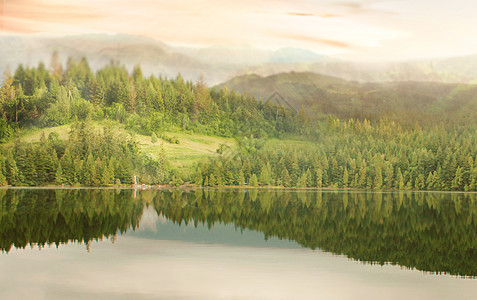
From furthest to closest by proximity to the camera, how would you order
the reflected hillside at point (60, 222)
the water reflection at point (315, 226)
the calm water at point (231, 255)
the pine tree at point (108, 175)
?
the pine tree at point (108, 175) < the reflected hillside at point (60, 222) < the water reflection at point (315, 226) < the calm water at point (231, 255)

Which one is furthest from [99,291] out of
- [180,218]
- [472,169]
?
[472,169]

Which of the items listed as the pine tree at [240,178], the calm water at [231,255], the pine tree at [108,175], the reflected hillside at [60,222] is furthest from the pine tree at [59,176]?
the calm water at [231,255]

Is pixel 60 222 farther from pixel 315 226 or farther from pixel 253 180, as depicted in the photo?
pixel 253 180

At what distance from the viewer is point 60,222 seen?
65.8 m

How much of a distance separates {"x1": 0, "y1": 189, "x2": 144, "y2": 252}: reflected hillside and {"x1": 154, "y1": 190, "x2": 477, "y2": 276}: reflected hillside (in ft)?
24.3

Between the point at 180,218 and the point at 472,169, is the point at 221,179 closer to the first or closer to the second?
the point at 472,169

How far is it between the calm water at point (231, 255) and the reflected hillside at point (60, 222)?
123mm

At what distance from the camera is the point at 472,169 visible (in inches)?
7480

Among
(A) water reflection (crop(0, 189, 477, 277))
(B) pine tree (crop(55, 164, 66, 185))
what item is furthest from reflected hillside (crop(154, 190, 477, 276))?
(B) pine tree (crop(55, 164, 66, 185))

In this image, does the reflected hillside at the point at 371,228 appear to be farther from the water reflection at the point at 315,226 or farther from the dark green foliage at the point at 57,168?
the dark green foliage at the point at 57,168

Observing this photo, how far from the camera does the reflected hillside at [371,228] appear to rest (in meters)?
48.5

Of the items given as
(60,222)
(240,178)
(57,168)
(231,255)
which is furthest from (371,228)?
(240,178)

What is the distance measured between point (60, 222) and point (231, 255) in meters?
24.8

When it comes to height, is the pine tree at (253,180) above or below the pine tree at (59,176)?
below
